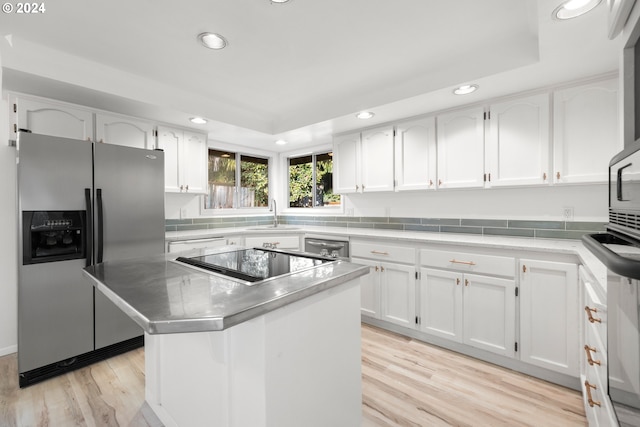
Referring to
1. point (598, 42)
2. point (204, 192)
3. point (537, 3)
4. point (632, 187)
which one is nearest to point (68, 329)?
point (204, 192)

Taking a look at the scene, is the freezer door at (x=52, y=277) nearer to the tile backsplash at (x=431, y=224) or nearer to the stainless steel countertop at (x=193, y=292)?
the stainless steel countertop at (x=193, y=292)

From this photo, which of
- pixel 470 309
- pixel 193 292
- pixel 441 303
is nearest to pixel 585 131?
pixel 470 309

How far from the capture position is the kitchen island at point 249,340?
33.7 inches

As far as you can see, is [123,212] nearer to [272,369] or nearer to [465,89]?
[272,369]

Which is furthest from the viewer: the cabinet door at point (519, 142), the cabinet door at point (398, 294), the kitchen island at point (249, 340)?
the cabinet door at point (398, 294)

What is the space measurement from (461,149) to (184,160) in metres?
2.83

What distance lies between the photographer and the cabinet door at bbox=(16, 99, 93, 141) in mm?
2156

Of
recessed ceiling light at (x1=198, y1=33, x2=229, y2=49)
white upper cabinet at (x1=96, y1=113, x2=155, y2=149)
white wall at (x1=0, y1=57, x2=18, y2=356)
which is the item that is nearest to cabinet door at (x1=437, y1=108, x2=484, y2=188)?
recessed ceiling light at (x1=198, y1=33, x2=229, y2=49)

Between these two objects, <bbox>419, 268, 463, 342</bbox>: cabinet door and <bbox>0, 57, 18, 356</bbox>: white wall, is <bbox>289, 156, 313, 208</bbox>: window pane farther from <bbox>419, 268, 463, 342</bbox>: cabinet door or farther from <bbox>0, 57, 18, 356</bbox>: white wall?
<bbox>0, 57, 18, 356</bbox>: white wall

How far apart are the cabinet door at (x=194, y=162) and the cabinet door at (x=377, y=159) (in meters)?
1.84

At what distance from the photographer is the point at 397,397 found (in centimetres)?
185

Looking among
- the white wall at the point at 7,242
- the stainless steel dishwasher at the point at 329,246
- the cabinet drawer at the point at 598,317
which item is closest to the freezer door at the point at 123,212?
the white wall at the point at 7,242

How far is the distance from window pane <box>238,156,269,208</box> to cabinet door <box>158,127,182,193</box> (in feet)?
4.01

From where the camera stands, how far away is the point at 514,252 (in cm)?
211
